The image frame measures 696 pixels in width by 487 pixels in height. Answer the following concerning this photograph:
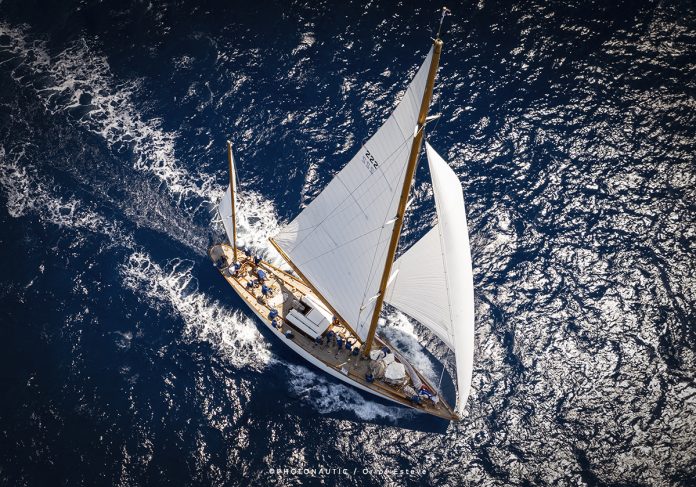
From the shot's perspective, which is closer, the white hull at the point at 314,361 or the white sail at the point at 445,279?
the white sail at the point at 445,279

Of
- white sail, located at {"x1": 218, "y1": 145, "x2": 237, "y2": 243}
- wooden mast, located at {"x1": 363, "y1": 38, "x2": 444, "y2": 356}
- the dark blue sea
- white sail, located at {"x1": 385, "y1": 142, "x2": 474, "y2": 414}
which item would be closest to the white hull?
the dark blue sea

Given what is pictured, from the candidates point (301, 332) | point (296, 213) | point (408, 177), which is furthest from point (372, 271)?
point (296, 213)

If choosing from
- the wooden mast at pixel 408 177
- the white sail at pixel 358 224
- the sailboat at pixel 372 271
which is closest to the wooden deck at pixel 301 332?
the sailboat at pixel 372 271

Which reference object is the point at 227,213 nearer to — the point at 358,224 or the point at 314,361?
the point at 314,361

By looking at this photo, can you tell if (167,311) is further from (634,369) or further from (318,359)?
(634,369)

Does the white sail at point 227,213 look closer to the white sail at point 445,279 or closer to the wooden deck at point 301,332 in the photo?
the wooden deck at point 301,332
